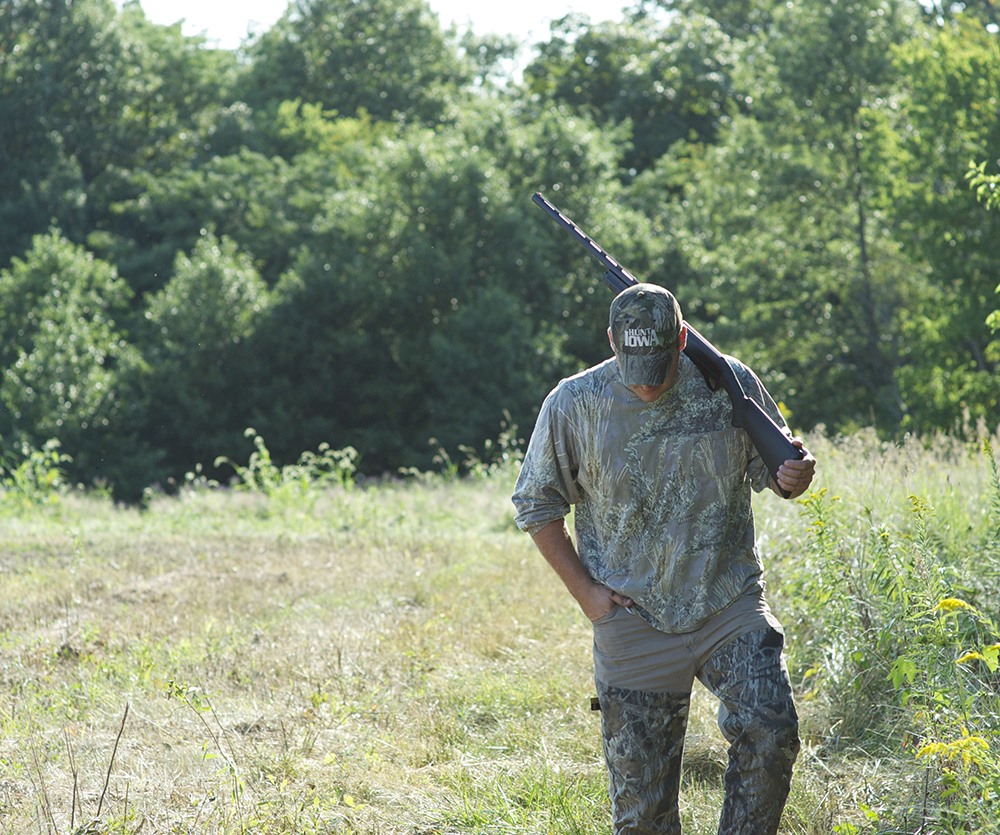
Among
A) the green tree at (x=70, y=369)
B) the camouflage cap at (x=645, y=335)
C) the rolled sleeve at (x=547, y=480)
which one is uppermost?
the camouflage cap at (x=645, y=335)

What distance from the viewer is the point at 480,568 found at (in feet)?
33.3

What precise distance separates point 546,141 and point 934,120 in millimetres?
10178

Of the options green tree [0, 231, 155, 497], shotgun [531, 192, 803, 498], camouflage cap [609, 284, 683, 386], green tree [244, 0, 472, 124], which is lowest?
green tree [0, 231, 155, 497]

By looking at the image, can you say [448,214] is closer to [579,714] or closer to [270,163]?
[270,163]

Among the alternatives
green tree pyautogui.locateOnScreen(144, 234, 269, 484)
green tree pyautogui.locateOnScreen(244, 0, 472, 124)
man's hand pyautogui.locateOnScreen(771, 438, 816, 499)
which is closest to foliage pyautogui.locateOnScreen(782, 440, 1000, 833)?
man's hand pyautogui.locateOnScreen(771, 438, 816, 499)

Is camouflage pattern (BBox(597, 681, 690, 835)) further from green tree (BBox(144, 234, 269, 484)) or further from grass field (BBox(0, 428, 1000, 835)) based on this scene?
green tree (BBox(144, 234, 269, 484))

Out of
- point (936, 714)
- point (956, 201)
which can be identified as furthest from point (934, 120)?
point (936, 714)

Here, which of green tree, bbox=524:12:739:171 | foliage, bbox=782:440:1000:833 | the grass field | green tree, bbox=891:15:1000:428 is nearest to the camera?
foliage, bbox=782:440:1000:833

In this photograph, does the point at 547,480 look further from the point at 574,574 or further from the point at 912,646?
the point at 912,646

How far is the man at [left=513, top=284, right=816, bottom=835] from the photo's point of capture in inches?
153

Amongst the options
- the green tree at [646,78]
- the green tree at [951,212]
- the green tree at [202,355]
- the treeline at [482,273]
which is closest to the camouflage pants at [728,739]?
the green tree at [951,212]

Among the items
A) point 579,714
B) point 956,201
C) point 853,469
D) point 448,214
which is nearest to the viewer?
point 579,714

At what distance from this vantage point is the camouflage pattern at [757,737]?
371 centimetres

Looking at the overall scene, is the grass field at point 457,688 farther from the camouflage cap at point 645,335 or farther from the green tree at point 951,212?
the green tree at point 951,212
